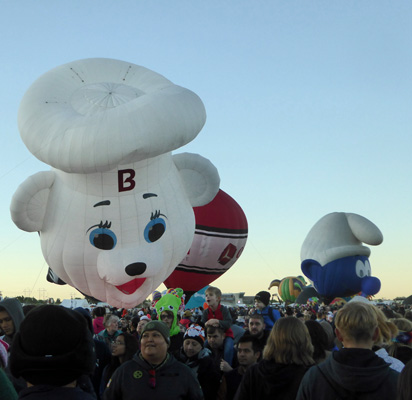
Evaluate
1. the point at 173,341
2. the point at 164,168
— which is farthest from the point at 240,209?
the point at 173,341

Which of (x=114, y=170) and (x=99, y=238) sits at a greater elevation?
(x=114, y=170)

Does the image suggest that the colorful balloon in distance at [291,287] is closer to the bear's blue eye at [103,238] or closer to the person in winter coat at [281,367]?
the bear's blue eye at [103,238]

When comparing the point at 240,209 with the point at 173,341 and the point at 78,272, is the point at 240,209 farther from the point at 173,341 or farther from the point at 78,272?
the point at 173,341

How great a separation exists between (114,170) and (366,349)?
567 cm

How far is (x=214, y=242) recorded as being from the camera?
13.8 meters

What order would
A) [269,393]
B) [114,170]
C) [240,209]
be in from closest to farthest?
[269,393]
[114,170]
[240,209]

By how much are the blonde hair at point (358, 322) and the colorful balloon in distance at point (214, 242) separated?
37.4ft

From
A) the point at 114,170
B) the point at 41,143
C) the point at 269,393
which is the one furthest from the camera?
the point at 114,170

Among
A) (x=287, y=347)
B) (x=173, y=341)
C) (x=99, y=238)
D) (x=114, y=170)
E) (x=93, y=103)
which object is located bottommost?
(x=173, y=341)

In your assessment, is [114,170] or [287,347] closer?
[287,347]

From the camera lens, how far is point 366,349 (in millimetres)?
2332

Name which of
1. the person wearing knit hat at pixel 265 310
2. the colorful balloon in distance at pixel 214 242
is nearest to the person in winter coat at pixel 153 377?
the person wearing knit hat at pixel 265 310

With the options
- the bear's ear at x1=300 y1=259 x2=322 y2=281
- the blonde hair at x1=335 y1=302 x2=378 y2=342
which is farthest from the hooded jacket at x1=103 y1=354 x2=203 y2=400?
the bear's ear at x1=300 y1=259 x2=322 y2=281

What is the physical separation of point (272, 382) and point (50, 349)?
1363 mm
